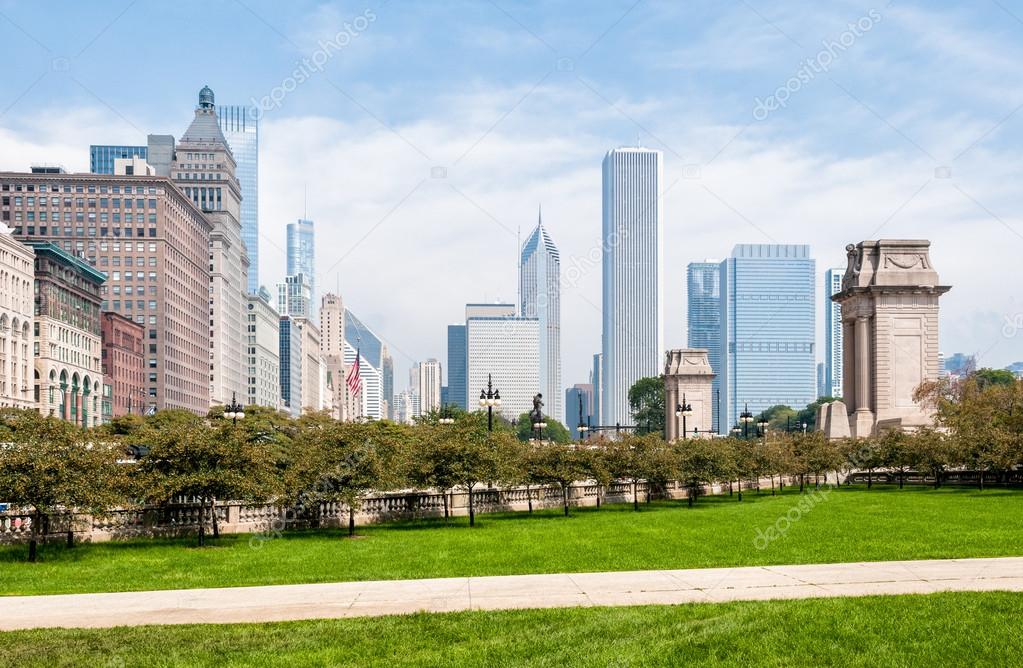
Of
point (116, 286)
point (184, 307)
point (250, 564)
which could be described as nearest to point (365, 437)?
point (250, 564)

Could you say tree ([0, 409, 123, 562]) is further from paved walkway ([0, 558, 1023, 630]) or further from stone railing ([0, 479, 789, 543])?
paved walkway ([0, 558, 1023, 630])

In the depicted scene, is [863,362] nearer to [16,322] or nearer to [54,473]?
[54,473]

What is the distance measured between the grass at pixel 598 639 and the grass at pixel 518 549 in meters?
5.79

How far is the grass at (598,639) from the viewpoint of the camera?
14156 mm

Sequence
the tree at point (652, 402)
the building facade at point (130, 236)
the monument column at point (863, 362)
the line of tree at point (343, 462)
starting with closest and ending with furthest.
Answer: the line of tree at point (343, 462) → the monument column at point (863, 362) → the building facade at point (130, 236) → the tree at point (652, 402)

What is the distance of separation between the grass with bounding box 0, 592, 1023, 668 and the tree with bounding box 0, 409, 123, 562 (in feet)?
39.3

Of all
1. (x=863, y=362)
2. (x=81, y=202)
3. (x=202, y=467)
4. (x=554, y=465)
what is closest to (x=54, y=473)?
(x=202, y=467)

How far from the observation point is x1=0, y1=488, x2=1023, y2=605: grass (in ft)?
75.8

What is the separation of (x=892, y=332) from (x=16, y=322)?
90.5 m

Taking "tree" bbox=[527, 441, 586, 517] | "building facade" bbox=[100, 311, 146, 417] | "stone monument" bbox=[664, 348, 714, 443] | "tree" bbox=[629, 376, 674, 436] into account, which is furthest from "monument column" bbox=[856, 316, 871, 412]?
"tree" bbox=[629, 376, 674, 436]

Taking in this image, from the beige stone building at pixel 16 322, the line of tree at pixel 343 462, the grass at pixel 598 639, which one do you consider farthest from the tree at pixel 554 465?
the beige stone building at pixel 16 322

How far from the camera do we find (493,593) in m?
19.4

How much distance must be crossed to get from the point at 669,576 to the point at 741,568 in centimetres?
201

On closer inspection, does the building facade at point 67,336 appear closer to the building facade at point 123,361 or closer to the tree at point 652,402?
the building facade at point 123,361
